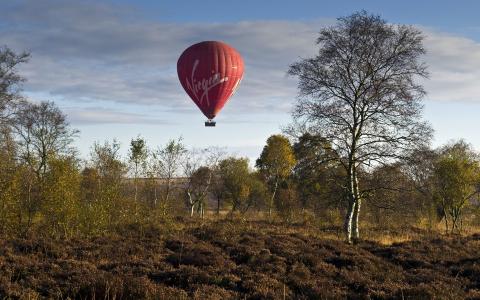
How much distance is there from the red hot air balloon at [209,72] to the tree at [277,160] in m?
15.1

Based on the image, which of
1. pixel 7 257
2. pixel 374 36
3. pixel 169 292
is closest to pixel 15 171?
pixel 7 257

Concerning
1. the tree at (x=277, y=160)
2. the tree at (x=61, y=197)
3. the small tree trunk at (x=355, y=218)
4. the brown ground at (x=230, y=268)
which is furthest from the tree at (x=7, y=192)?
the tree at (x=277, y=160)

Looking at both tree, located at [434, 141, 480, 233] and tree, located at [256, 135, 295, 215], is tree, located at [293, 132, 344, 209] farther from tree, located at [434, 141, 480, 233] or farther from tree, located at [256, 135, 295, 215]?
tree, located at [256, 135, 295, 215]

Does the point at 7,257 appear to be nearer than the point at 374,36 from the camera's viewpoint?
Yes

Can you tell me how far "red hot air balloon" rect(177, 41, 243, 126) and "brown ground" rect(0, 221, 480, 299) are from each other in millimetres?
7735

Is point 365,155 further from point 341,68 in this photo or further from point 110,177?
point 110,177

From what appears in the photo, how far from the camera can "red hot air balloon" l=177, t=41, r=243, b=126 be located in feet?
81.4

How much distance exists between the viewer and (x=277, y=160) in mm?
43031

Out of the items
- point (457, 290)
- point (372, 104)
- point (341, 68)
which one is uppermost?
point (341, 68)

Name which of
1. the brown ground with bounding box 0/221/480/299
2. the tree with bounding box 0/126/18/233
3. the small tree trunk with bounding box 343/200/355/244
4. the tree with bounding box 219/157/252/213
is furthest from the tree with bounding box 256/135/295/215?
the tree with bounding box 0/126/18/233

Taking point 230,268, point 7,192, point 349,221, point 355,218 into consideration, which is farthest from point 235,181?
point 230,268

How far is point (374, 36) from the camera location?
19672mm

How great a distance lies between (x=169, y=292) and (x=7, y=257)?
23.8 ft

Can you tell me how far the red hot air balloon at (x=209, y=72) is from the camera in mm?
24797
